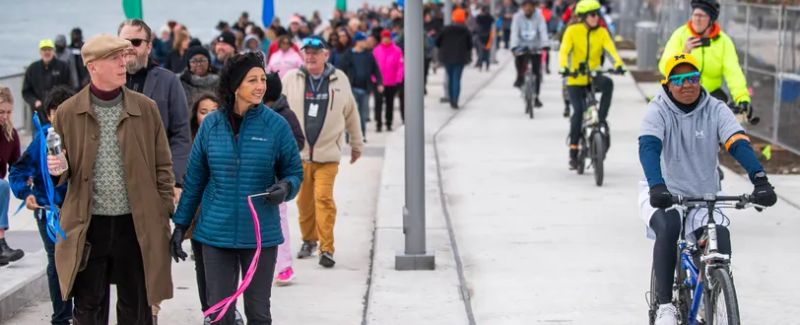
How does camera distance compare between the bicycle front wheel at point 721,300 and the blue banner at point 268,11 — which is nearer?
the bicycle front wheel at point 721,300

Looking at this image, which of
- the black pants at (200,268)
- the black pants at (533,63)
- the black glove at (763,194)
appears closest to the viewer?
the black glove at (763,194)

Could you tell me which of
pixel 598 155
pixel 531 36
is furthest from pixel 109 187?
pixel 531 36

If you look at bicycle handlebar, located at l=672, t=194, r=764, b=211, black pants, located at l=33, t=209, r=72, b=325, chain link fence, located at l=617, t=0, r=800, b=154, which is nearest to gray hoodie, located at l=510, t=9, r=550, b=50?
chain link fence, located at l=617, t=0, r=800, b=154

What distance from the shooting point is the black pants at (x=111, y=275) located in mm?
6445

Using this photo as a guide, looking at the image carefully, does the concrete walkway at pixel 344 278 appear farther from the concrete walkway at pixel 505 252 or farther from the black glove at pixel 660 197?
the black glove at pixel 660 197

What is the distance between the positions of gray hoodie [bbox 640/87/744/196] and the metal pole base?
117 inches

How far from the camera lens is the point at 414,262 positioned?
941cm

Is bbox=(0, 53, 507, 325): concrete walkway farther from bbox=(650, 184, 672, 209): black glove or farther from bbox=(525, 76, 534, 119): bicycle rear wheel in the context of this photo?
bbox=(525, 76, 534, 119): bicycle rear wheel

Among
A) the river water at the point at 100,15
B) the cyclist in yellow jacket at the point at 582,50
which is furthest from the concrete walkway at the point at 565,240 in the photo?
the river water at the point at 100,15

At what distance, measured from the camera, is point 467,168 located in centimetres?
1506

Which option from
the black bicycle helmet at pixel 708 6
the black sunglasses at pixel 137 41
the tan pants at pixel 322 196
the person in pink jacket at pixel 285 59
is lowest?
the tan pants at pixel 322 196

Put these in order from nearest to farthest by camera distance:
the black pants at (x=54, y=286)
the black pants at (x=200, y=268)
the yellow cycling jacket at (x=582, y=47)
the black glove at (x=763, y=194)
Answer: the black glove at (x=763, y=194) → the black pants at (x=200, y=268) → the black pants at (x=54, y=286) → the yellow cycling jacket at (x=582, y=47)

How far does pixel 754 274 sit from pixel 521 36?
13.7 m

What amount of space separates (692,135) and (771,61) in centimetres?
1145
